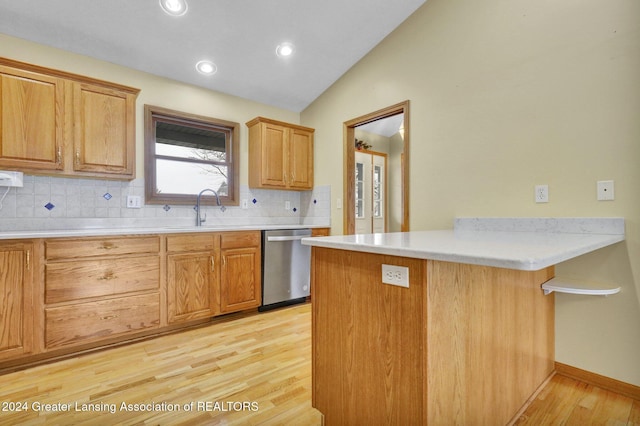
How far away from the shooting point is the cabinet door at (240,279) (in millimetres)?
2961

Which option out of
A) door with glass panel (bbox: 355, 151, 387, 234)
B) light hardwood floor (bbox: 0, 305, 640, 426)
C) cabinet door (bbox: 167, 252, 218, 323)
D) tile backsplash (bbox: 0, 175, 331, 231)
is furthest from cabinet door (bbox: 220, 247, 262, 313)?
door with glass panel (bbox: 355, 151, 387, 234)

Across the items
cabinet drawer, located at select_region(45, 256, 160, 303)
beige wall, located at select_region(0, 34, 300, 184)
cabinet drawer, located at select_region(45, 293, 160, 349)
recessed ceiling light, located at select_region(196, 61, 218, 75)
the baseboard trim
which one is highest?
recessed ceiling light, located at select_region(196, 61, 218, 75)

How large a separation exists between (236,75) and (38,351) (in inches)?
114

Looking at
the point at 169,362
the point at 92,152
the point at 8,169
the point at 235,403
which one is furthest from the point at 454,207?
the point at 8,169

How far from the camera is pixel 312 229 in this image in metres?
3.63

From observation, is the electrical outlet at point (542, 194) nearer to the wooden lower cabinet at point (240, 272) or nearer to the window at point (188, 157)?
the wooden lower cabinet at point (240, 272)

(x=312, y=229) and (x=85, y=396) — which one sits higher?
(x=312, y=229)

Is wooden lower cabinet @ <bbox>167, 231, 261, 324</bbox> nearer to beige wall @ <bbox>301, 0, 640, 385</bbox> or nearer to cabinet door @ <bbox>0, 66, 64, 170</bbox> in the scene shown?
cabinet door @ <bbox>0, 66, 64, 170</bbox>

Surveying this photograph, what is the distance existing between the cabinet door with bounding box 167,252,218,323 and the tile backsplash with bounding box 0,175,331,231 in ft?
2.15

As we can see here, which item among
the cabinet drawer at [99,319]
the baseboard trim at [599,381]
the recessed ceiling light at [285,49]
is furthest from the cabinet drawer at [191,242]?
the baseboard trim at [599,381]

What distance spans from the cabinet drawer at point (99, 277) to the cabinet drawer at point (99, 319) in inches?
3.0

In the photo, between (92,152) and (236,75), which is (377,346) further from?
(236,75)

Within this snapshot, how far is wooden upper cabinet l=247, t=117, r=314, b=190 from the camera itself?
11.8 ft

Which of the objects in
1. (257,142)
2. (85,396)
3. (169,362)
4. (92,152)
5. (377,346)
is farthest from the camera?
(257,142)
